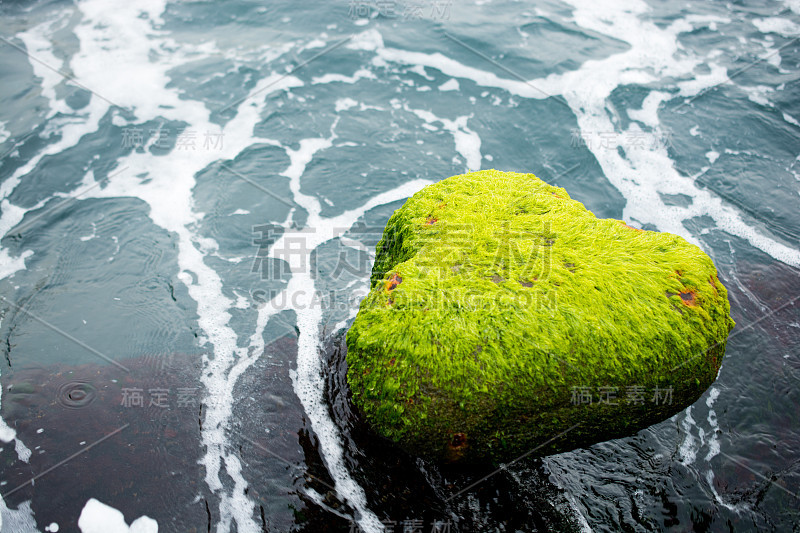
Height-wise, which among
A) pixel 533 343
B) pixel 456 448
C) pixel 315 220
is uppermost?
pixel 533 343

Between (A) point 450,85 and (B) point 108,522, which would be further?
(A) point 450,85

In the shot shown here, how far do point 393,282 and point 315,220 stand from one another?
112 inches

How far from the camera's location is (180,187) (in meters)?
6.41

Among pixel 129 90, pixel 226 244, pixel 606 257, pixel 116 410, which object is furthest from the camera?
pixel 129 90

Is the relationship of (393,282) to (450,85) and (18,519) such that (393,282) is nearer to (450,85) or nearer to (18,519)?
(18,519)

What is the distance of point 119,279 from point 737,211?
7.16m

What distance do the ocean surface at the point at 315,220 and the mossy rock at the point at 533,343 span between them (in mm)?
542

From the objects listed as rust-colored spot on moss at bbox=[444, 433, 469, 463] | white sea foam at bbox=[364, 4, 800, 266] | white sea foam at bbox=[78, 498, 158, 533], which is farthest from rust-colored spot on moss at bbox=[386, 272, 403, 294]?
white sea foam at bbox=[364, 4, 800, 266]

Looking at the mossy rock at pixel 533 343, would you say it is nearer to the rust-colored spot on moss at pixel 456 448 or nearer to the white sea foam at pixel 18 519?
the rust-colored spot on moss at pixel 456 448

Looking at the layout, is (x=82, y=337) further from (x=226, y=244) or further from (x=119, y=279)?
(x=226, y=244)

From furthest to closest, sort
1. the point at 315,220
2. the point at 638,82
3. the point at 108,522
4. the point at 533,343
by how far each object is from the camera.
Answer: the point at 638,82, the point at 315,220, the point at 108,522, the point at 533,343

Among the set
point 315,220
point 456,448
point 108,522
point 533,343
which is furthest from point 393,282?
point 315,220

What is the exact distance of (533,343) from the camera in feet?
9.84

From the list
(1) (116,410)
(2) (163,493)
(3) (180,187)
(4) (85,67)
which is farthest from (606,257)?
(4) (85,67)
